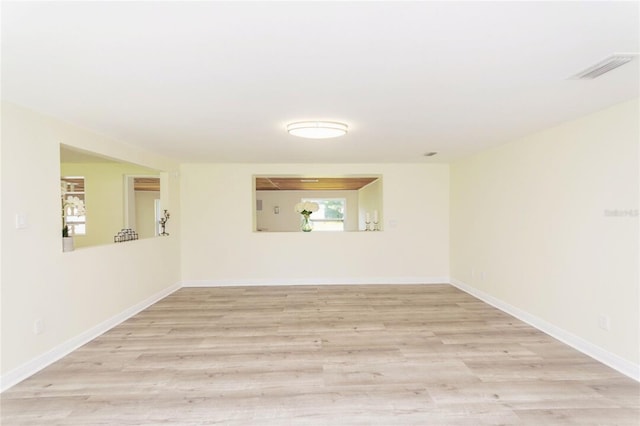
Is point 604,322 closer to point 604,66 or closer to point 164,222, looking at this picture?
point 604,66

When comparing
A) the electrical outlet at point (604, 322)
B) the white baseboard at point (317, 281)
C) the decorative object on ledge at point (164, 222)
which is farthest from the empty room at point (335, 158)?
the white baseboard at point (317, 281)

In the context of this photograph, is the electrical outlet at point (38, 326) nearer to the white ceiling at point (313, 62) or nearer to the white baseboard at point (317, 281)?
the white ceiling at point (313, 62)

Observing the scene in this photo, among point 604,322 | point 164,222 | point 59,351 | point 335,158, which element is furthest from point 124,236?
point 604,322

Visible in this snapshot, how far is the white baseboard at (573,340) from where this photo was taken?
254 cm

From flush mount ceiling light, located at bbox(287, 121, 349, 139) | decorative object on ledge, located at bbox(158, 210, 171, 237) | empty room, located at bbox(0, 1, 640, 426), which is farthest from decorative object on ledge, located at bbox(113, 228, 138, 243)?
flush mount ceiling light, located at bbox(287, 121, 349, 139)

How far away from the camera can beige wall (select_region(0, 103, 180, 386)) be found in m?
2.43

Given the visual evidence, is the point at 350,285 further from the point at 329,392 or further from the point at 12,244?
the point at 12,244

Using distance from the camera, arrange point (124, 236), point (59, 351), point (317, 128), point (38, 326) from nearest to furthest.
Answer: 1. point (38, 326)
2. point (59, 351)
3. point (317, 128)
4. point (124, 236)

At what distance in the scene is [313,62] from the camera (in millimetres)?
1818

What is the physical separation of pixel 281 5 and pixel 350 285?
4832 millimetres

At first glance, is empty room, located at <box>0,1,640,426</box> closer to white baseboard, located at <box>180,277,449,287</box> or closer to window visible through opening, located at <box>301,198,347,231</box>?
white baseboard, located at <box>180,277,449,287</box>

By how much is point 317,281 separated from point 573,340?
3.60 meters

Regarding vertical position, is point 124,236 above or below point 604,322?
above

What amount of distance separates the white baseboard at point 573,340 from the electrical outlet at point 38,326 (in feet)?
15.5
